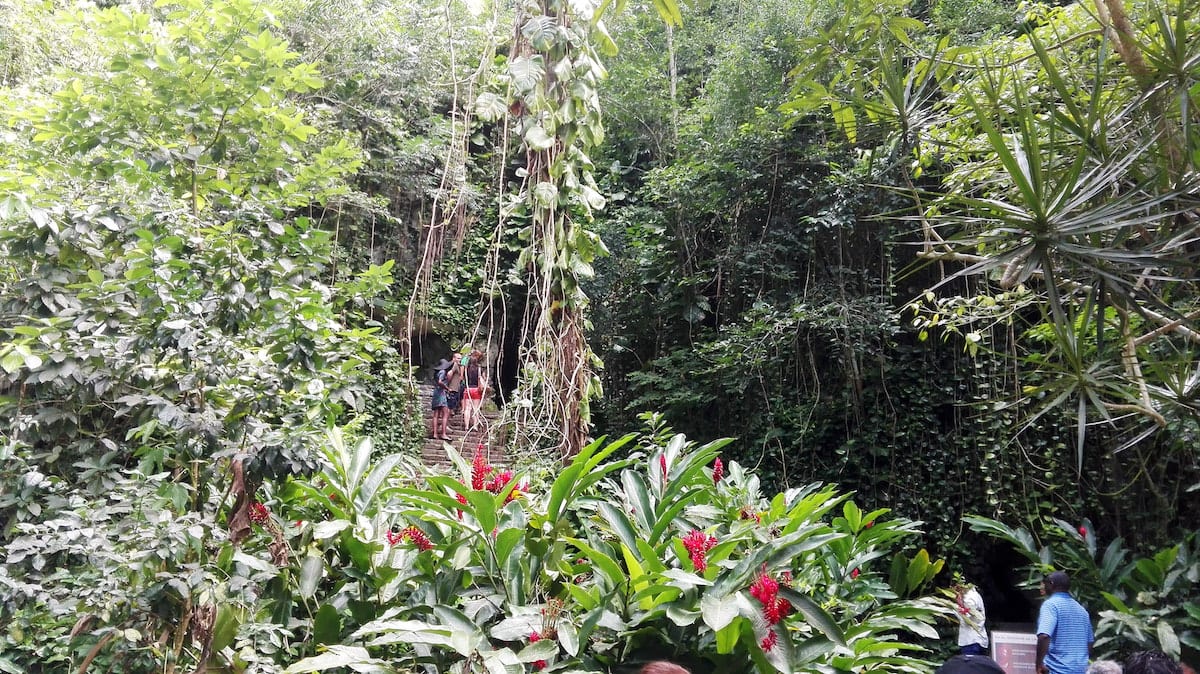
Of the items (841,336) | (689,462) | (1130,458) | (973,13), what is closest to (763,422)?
(841,336)

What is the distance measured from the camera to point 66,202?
9.86 ft

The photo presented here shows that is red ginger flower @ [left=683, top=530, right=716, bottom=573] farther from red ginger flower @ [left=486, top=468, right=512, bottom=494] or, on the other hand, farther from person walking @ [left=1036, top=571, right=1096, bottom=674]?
person walking @ [left=1036, top=571, right=1096, bottom=674]

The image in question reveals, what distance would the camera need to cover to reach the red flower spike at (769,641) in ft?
5.84

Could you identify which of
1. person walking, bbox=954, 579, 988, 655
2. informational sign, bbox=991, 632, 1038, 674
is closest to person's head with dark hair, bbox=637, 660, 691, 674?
person walking, bbox=954, 579, 988, 655

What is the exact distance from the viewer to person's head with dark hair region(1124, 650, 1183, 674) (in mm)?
2406

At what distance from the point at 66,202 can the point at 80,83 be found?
0.61 meters

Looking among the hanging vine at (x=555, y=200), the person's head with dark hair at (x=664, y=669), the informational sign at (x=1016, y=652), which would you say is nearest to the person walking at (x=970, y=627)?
the informational sign at (x=1016, y=652)

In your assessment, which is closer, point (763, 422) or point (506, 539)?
point (506, 539)

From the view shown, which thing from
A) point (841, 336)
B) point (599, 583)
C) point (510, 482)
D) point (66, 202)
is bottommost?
point (599, 583)

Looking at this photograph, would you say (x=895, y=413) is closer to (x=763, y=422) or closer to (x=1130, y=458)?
(x=763, y=422)

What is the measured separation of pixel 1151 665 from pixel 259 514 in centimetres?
277

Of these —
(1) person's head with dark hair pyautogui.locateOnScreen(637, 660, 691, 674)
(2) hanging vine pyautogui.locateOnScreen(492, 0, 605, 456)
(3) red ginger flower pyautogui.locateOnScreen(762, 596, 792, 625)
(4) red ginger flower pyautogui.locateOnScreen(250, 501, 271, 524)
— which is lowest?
(1) person's head with dark hair pyautogui.locateOnScreen(637, 660, 691, 674)

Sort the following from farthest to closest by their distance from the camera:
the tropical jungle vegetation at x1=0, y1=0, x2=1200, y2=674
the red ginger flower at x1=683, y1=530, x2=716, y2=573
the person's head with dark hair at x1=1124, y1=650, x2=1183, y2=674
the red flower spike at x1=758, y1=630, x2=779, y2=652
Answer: the person's head with dark hair at x1=1124, y1=650, x2=1183, y2=674 < the tropical jungle vegetation at x1=0, y1=0, x2=1200, y2=674 < the red ginger flower at x1=683, y1=530, x2=716, y2=573 < the red flower spike at x1=758, y1=630, x2=779, y2=652

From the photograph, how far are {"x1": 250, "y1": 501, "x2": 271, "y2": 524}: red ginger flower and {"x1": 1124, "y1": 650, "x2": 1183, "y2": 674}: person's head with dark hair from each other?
2705 millimetres
